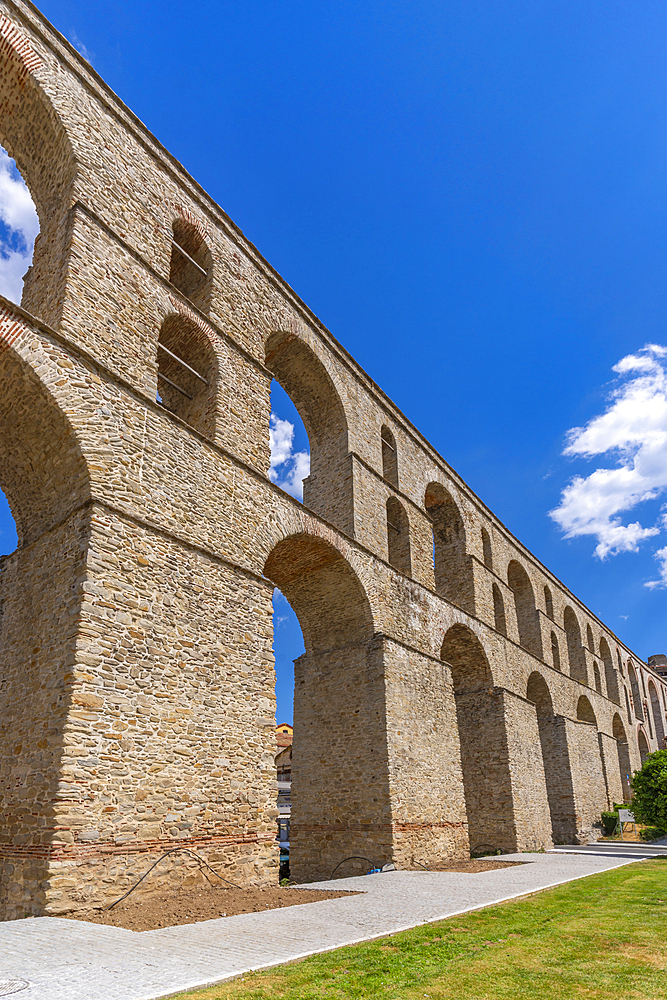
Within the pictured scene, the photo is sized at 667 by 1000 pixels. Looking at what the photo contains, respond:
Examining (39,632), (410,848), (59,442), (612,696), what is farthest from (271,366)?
(612,696)

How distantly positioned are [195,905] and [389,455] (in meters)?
13.0

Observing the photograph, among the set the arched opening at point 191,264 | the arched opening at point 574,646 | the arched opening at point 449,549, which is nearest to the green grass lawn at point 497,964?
the arched opening at point 191,264

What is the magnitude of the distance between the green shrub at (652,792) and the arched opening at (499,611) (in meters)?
6.31

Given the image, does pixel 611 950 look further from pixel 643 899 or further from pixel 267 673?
pixel 267 673

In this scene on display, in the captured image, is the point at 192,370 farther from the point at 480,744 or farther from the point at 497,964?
the point at 480,744

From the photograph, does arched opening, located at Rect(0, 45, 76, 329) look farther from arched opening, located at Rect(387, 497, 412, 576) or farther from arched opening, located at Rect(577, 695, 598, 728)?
arched opening, located at Rect(577, 695, 598, 728)

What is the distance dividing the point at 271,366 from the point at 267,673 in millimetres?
8309

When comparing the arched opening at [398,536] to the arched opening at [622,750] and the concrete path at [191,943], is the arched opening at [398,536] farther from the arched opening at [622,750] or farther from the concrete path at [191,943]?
the arched opening at [622,750]

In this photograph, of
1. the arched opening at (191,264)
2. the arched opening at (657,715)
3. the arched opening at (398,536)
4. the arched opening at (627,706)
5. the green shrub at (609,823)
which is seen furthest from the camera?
the arched opening at (657,715)

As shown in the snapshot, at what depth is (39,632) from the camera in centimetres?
866

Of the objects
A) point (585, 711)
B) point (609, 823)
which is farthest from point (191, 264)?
point (585, 711)

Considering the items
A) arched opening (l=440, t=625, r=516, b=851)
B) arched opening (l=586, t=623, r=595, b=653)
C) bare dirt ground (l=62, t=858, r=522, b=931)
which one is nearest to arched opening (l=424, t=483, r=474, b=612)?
arched opening (l=440, t=625, r=516, b=851)

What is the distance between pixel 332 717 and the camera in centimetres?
1492

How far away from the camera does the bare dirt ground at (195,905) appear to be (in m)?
6.98
